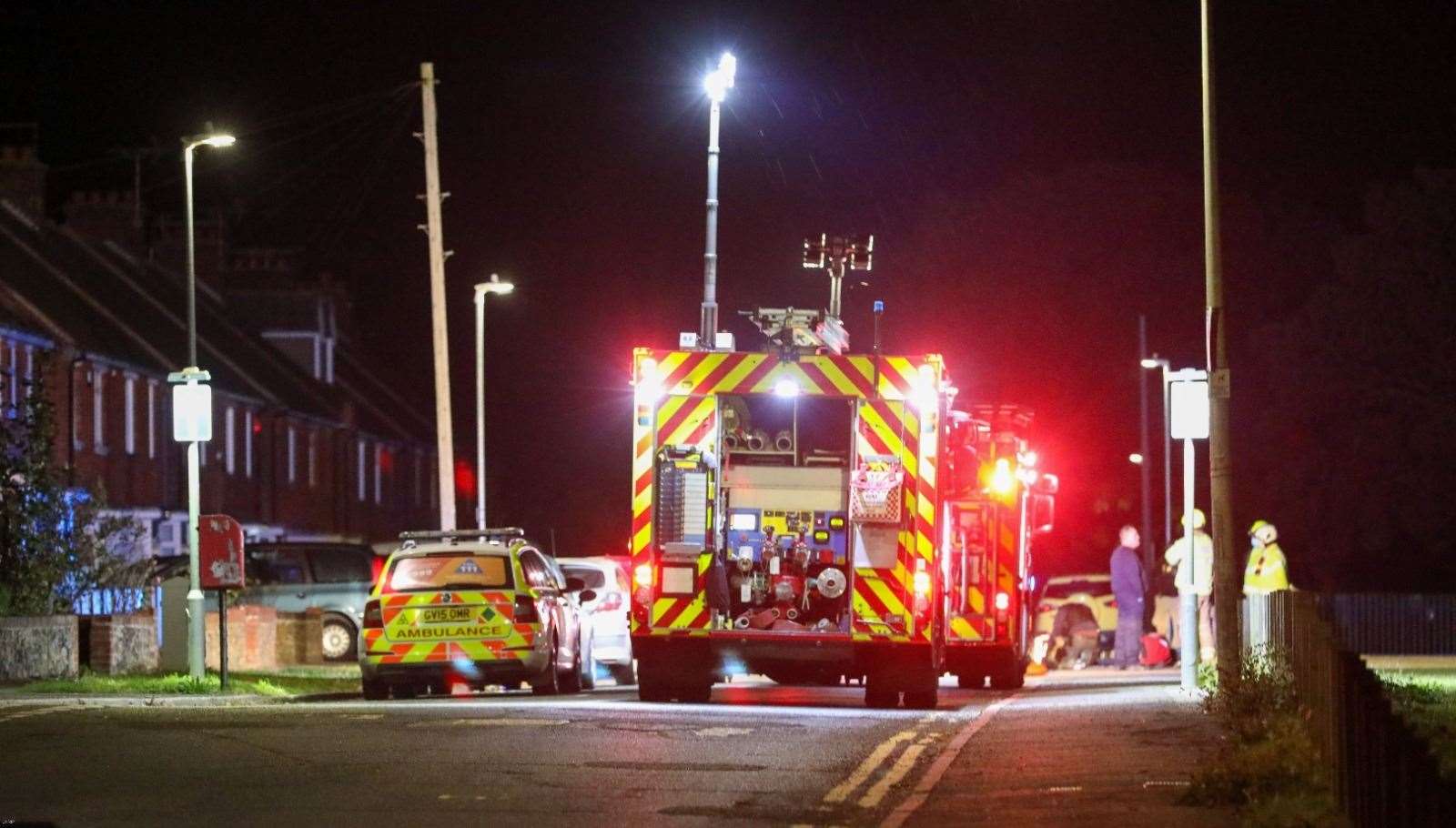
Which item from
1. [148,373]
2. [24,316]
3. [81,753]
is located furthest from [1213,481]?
[148,373]

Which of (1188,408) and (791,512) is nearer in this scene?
(791,512)

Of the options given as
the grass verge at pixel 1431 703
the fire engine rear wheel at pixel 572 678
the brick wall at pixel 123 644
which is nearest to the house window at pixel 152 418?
the brick wall at pixel 123 644

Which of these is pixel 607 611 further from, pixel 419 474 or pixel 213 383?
pixel 419 474

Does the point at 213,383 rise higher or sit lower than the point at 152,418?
higher

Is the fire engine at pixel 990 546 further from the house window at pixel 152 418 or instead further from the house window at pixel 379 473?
the house window at pixel 379 473

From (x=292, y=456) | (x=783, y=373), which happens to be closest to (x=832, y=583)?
(x=783, y=373)

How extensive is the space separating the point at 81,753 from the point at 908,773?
538 centimetres

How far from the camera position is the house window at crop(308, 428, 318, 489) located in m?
61.5

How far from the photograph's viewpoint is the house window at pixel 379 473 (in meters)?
68.6

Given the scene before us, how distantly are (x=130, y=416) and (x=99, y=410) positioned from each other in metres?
1.94

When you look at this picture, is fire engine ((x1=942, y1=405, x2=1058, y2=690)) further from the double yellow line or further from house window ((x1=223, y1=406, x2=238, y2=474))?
house window ((x1=223, y1=406, x2=238, y2=474))

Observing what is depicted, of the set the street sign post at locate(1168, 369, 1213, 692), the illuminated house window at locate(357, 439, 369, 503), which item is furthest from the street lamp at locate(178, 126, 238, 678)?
the illuminated house window at locate(357, 439, 369, 503)

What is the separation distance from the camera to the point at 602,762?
15.3 metres

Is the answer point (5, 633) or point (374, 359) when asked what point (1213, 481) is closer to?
point (5, 633)
